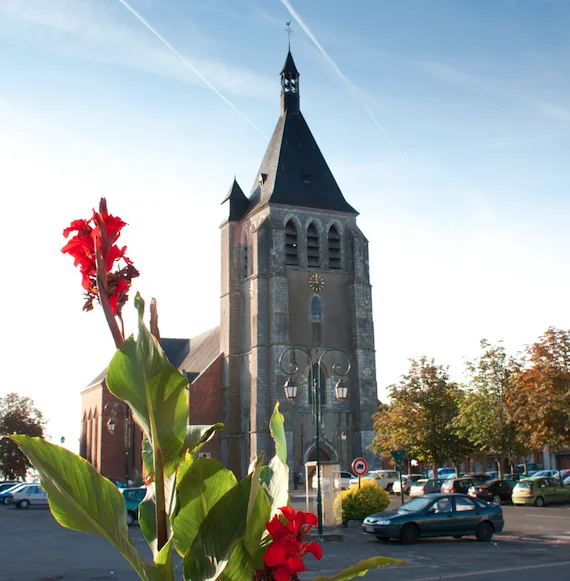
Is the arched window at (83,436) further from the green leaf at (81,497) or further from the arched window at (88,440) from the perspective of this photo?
the green leaf at (81,497)

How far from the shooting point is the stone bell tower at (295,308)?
141ft

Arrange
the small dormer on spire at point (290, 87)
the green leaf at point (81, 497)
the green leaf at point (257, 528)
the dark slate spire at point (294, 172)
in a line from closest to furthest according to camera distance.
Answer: the green leaf at point (81, 497) → the green leaf at point (257, 528) → the dark slate spire at point (294, 172) → the small dormer on spire at point (290, 87)

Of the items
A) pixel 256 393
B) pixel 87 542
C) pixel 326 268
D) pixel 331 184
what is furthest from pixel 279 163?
pixel 87 542

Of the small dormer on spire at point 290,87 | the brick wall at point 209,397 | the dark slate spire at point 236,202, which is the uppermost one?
the small dormer on spire at point 290,87

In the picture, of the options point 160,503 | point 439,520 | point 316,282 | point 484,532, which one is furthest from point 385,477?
point 160,503

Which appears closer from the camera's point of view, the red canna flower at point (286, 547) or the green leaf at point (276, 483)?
the red canna flower at point (286, 547)

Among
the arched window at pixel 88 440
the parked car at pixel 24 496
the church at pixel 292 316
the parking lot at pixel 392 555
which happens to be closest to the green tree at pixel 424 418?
the church at pixel 292 316

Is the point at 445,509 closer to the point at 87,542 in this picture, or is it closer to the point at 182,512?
the point at 87,542

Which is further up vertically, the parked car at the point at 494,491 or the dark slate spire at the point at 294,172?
the dark slate spire at the point at 294,172

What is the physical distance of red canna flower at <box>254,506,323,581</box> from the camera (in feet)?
5.11

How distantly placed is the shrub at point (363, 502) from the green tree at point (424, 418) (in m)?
15.4

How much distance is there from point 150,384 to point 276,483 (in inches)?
20.9

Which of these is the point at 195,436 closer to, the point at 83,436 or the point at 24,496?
the point at 24,496

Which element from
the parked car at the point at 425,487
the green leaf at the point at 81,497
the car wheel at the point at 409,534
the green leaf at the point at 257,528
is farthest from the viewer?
the parked car at the point at 425,487
